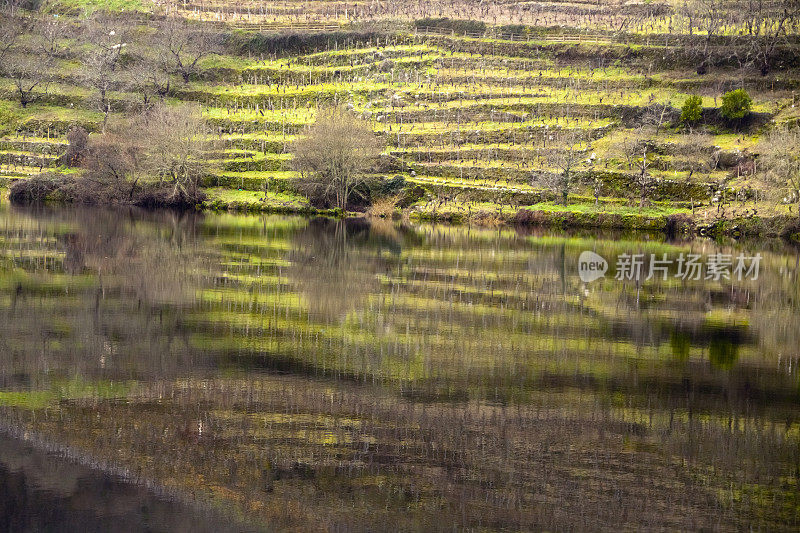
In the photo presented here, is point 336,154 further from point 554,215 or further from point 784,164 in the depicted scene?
point 784,164

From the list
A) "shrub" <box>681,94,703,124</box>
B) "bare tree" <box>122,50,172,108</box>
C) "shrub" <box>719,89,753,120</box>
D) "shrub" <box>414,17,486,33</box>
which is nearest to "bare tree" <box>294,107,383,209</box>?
"bare tree" <box>122,50,172,108</box>

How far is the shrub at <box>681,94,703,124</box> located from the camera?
79812mm

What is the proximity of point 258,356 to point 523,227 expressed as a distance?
2037 inches

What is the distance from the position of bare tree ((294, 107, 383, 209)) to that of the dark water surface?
41.3 meters

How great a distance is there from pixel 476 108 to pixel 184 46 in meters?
43.4

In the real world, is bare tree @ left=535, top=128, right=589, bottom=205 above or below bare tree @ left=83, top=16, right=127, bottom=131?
below

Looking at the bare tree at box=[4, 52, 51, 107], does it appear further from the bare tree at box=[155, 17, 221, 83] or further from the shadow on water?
the shadow on water

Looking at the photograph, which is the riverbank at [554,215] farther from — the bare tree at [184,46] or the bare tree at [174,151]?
the bare tree at [184,46]

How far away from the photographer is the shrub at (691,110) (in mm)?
79812

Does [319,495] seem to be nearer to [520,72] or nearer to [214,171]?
[214,171]

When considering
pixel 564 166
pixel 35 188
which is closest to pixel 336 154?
pixel 564 166

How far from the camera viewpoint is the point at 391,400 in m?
17.6

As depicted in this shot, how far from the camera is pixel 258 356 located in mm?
20844

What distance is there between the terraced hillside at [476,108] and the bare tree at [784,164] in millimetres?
1888
